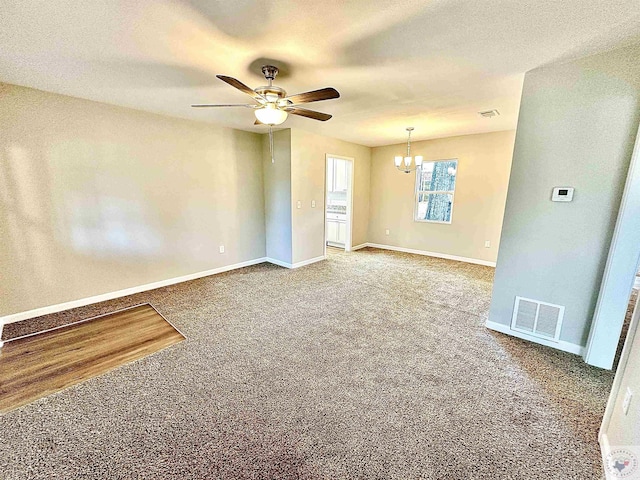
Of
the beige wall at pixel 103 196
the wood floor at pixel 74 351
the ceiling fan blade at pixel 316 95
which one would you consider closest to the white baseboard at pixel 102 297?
the beige wall at pixel 103 196

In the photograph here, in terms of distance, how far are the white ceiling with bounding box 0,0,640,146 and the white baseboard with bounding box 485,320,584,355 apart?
2319 mm

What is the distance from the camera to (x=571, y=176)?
215cm

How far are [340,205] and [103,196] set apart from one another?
4.47 meters

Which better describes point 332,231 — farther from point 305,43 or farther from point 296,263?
point 305,43

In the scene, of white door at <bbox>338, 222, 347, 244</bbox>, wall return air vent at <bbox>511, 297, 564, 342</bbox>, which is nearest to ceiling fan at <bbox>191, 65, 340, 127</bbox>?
wall return air vent at <bbox>511, 297, 564, 342</bbox>

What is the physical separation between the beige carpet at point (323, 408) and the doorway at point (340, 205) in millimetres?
3281

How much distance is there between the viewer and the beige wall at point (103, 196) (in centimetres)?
271

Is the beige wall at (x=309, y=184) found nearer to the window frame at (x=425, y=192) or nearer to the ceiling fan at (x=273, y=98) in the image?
the window frame at (x=425, y=192)

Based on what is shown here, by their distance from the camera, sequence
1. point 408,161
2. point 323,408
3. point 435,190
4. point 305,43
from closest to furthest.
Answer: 1. point 323,408
2. point 305,43
3. point 408,161
4. point 435,190

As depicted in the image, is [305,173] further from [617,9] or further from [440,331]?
[617,9]

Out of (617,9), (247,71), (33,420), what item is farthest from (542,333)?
(33,420)

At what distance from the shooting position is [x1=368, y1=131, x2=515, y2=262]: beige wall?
15.5ft

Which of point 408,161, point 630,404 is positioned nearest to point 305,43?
point 630,404

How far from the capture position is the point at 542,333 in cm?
244
